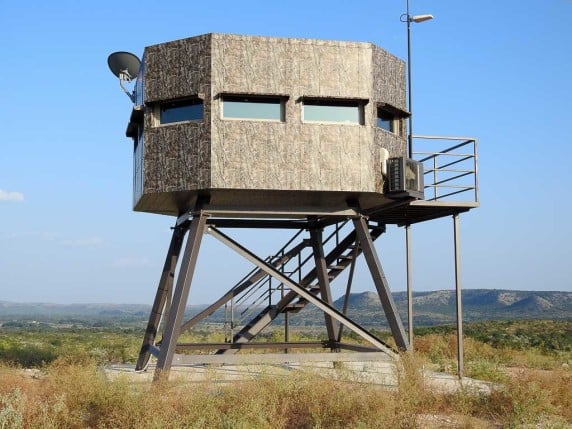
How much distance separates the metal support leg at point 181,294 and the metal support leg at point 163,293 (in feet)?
8.55

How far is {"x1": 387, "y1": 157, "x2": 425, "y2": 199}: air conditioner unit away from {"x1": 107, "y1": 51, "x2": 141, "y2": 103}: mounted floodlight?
6.44 meters

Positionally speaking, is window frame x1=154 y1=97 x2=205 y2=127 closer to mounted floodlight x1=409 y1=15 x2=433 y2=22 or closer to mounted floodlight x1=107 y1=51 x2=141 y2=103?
mounted floodlight x1=107 y1=51 x2=141 y2=103

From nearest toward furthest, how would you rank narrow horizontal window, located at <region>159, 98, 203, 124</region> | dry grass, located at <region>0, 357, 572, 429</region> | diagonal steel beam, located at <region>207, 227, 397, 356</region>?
dry grass, located at <region>0, 357, 572, 429</region>
narrow horizontal window, located at <region>159, 98, 203, 124</region>
diagonal steel beam, located at <region>207, 227, 397, 356</region>

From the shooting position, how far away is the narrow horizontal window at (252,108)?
636 inches

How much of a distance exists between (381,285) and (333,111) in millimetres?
4009

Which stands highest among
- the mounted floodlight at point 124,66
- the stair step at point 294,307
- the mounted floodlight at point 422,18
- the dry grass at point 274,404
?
the mounted floodlight at point 422,18

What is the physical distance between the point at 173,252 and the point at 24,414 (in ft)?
23.5

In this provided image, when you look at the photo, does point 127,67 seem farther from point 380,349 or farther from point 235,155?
point 380,349

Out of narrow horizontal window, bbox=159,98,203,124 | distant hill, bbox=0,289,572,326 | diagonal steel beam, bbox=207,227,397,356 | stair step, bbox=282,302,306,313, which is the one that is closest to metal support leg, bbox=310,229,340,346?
stair step, bbox=282,302,306,313

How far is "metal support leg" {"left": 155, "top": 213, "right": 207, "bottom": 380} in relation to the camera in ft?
52.3

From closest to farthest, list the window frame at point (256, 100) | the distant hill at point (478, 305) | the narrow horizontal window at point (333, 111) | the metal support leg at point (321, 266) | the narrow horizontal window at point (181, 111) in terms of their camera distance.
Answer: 1. the window frame at point (256, 100)
2. the narrow horizontal window at point (181, 111)
3. the narrow horizontal window at point (333, 111)
4. the metal support leg at point (321, 266)
5. the distant hill at point (478, 305)

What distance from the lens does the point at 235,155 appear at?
15898 millimetres

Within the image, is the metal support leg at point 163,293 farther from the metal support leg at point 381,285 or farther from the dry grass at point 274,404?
the metal support leg at point 381,285

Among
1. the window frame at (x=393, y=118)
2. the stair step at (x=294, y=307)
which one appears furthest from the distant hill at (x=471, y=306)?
the window frame at (x=393, y=118)
